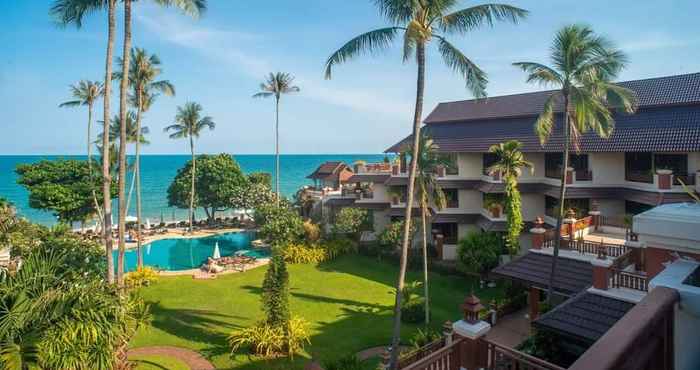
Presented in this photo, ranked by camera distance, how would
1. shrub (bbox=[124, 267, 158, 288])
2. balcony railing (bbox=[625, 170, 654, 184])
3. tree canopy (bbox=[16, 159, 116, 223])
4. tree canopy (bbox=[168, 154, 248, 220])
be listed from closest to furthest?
1. balcony railing (bbox=[625, 170, 654, 184])
2. shrub (bbox=[124, 267, 158, 288])
3. tree canopy (bbox=[16, 159, 116, 223])
4. tree canopy (bbox=[168, 154, 248, 220])

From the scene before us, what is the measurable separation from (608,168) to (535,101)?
8639 mm

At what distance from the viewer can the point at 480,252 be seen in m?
23.5

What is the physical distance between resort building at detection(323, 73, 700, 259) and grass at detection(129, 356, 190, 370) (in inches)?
678

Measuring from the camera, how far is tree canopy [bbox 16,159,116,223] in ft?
119

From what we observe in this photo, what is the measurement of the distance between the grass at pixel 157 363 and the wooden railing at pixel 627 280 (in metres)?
15.4

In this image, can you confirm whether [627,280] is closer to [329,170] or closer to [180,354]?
[180,354]

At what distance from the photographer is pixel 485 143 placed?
29703 millimetres

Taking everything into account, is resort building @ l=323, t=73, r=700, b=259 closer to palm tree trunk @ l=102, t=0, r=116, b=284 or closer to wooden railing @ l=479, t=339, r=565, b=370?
wooden railing @ l=479, t=339, r=565, b=370

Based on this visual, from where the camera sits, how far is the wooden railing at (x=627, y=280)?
508 inches

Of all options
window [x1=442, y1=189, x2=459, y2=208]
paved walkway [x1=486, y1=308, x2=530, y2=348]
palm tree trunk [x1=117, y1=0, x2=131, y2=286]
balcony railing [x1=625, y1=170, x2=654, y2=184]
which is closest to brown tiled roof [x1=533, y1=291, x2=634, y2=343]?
paved walkway [x1=486, y1=308, x2=530, y2=348]

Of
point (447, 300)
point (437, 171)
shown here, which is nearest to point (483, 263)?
point (447, 300)

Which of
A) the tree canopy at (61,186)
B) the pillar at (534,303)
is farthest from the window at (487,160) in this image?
the tree canopy at (61,186)

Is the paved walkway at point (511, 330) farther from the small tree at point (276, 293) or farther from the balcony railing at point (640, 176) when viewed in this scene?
the balcony railing at point (640, 176)

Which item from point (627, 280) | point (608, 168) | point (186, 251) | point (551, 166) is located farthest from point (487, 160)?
point (186, 251)
